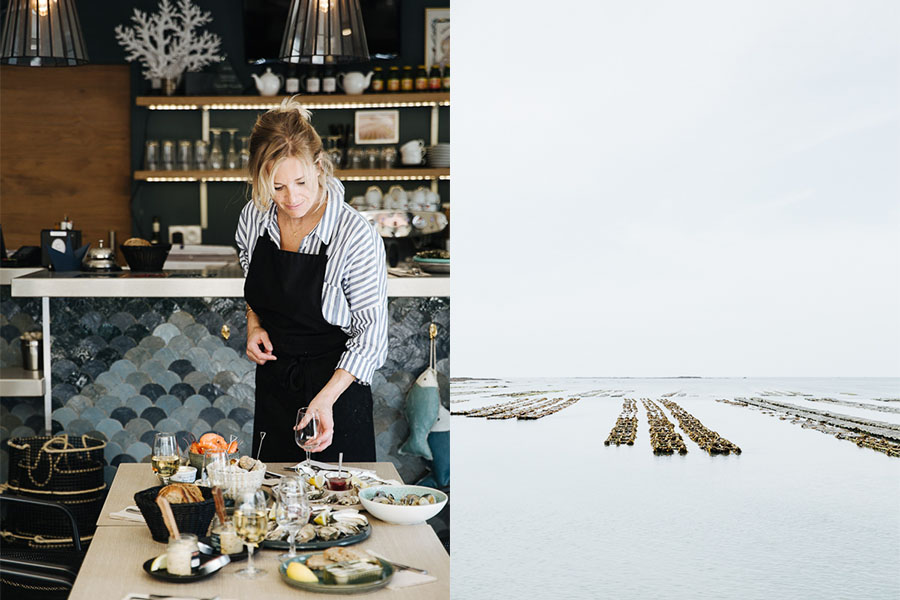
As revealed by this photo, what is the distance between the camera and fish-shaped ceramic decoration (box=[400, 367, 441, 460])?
9.05ft

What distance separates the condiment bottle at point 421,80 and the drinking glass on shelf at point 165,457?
3262 mm

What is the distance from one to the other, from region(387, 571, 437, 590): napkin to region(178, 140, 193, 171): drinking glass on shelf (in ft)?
12.6

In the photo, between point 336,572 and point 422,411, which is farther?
point 422,411

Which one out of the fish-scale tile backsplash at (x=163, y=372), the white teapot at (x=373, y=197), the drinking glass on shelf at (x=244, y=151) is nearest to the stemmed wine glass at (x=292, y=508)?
the fish-scale tile backsplash at (x=163, y=372)

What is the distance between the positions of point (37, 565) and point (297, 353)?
660 millimetres

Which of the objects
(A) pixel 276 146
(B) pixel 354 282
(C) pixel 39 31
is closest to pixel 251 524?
(B) pixel 354 282

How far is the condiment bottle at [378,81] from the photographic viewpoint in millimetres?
4586

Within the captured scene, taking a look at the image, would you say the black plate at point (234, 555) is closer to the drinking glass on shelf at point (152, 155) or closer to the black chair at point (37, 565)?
the black chair at point (37, 565)

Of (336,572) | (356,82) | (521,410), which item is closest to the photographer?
(521,410)

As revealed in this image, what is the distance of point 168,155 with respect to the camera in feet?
15.2

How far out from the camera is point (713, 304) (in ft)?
3.10

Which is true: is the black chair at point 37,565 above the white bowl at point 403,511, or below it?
below

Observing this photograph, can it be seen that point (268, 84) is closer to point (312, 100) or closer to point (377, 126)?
point (312, 100)

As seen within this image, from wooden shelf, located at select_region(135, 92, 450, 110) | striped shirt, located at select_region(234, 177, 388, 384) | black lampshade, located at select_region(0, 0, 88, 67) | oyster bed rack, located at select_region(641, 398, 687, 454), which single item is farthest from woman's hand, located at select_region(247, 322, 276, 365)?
wooden shelf, located at select_region(135, 92, 450, 110)
